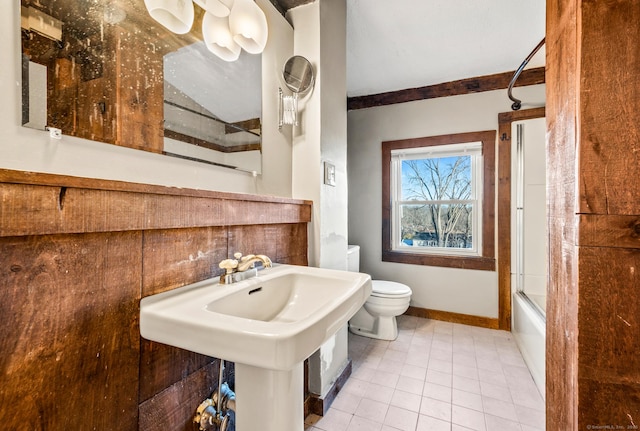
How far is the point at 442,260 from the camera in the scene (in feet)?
8.79

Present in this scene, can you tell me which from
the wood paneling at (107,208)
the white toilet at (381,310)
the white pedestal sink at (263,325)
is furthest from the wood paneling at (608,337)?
Answer: the white toilet at (381,310)

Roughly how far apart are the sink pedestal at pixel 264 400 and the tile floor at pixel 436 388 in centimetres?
84

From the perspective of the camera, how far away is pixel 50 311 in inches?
22.7

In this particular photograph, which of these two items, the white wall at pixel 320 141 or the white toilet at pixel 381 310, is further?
the white toilet at pixel 381 310

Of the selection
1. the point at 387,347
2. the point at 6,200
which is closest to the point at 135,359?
the point at 6,200

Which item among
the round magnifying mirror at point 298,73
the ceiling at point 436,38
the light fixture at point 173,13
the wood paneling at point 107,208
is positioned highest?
the ceiling at point 436,38

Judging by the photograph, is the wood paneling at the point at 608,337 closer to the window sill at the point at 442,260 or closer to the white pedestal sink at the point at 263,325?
Answer: the white pedestal sink at the point at 263,325

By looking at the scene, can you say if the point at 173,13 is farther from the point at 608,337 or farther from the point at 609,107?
the point at 608,337

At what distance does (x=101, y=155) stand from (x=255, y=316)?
2.14 feet

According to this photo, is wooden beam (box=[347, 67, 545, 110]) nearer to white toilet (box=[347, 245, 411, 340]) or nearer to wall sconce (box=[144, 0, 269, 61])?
white toilet (box=[347, 245, 411, 340])

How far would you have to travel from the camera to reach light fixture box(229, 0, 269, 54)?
3.75 feet

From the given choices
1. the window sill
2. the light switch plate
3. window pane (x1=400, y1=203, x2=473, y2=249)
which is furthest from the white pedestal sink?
window pane (x1=400, y1=203, x2=473, y2=249)

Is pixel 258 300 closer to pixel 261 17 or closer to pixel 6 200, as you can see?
pixel 6 200

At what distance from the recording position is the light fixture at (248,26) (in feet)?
3.75
